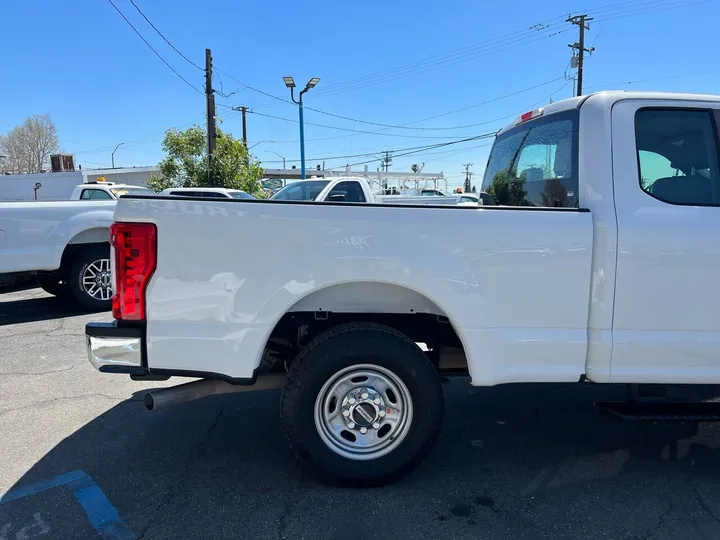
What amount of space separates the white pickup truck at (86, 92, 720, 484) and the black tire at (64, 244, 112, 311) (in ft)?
16.1

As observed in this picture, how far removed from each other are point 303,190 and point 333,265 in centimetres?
835

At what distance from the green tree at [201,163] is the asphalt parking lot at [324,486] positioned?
20.8 metres

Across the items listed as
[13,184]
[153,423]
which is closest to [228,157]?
[153,423]

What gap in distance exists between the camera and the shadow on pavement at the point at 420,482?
2.73m

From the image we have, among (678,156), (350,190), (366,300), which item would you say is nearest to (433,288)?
(366,300)

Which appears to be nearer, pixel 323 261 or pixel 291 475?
pixel 323 261

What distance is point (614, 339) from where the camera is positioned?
2.95 m

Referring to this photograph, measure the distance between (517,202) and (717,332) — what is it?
1.47m

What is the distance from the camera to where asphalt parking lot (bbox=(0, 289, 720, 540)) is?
2730 mm

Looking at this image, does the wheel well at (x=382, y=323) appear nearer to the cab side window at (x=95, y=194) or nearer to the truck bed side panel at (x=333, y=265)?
the truck bed side panel at (x=333, y=265)

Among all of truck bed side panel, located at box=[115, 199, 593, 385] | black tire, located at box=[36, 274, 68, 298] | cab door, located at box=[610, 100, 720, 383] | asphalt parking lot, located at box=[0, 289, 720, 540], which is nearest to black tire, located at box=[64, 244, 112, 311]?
black tire, located at box=[36, 274, 68, 298]

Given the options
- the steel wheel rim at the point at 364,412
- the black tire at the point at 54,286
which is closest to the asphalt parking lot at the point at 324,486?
the steel wheel rim at the point at 364,412

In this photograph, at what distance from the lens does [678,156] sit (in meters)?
3.12

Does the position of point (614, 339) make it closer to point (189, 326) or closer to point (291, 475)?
point (291, 475)
